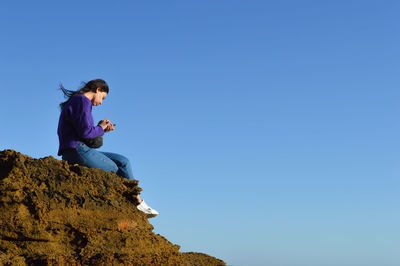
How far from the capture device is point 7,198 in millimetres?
5711

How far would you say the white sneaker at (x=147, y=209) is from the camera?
787 cm

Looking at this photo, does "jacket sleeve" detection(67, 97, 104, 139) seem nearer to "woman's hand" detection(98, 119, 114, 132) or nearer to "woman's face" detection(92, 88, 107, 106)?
"woman's hand" detection(98, 119, 114, 132)

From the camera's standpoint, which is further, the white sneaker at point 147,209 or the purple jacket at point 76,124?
the white sneaker at point 147,209

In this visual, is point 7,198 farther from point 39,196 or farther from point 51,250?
point 51,250

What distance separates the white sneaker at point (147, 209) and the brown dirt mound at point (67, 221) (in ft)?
2.52

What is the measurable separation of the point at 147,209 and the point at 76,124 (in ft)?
6.50

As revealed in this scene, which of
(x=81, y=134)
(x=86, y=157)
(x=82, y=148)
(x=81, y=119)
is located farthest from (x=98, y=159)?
(x=81, y=119)

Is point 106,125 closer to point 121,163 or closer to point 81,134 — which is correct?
point 81,134

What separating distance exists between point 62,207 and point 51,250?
61 centimetres

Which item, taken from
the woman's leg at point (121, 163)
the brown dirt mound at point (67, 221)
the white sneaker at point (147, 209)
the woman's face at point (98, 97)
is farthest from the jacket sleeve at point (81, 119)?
the white sneaker at point (147, 209)

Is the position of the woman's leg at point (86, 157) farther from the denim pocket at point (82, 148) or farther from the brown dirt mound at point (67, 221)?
the brown dirt mound at point (67, 221)

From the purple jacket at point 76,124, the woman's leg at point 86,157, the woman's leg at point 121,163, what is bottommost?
the woman's leg at point 86,157

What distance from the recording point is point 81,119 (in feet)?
25.2

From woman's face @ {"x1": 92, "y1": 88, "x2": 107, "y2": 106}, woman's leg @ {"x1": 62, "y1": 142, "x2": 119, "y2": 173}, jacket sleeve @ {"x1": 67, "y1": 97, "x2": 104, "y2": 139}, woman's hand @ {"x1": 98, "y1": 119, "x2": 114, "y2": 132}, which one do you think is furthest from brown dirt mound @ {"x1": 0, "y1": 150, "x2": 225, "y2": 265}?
woman's face @ {"x1": 92, "y1": 88, "x2": 107, "y2": 106}
